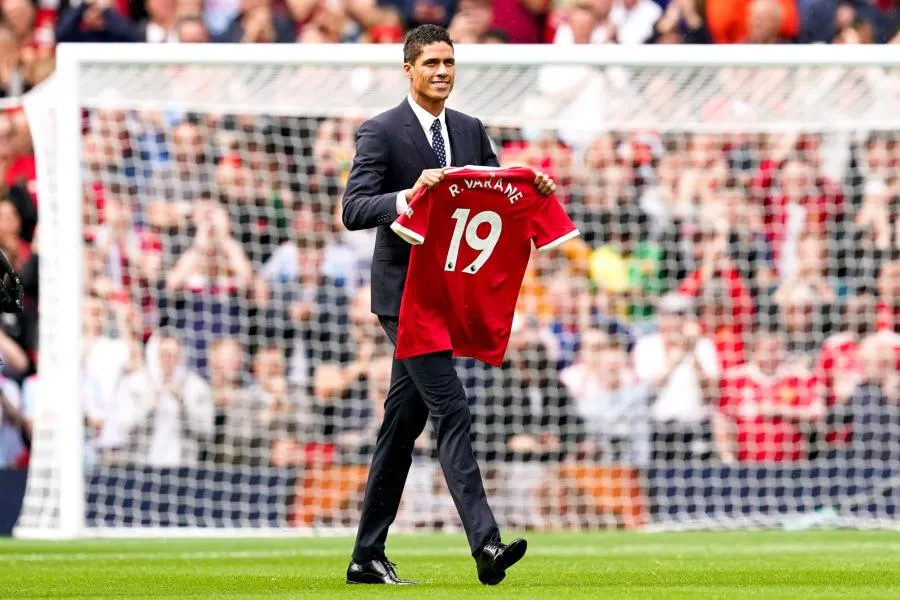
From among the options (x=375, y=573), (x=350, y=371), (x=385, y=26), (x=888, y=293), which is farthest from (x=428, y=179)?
(x=385, y=26)

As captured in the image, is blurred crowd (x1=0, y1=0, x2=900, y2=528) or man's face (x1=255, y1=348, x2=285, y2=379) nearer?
blurred crowd (x1=0, y1=0, x2=900, y2=528)

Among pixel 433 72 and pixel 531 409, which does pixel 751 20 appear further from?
pixel 433 72

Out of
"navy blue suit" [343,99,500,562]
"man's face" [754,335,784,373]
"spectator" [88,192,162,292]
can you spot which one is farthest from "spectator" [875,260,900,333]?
"navy blue suit" [343,99,500,562]

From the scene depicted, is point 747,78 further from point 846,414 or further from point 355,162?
point 355,162

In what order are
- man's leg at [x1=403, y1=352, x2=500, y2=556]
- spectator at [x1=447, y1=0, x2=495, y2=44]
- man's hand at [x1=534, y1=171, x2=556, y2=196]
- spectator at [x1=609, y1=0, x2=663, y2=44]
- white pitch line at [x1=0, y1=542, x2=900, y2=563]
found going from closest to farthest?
man's leg at [x1=403, y1=352, x2=500, y2=556] < man's hand at [x1=534, y1=171, x2=556, y2=196] < white pitch line at [x1=0, y1=542, x2=900, y2=563] < spectator at [x1=447, y1=0, x2=495, y2=44] < spectator at [x1=609, y1=0, x2=663, y2=44]

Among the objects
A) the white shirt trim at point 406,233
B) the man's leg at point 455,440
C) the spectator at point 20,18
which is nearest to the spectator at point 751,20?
the spectator at point 20,18

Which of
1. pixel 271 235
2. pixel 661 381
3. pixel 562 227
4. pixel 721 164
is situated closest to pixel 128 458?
pixel 271 235

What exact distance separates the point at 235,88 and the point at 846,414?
4.72m

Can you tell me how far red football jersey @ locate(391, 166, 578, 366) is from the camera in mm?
6461

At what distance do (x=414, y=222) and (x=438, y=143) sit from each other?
0.57m

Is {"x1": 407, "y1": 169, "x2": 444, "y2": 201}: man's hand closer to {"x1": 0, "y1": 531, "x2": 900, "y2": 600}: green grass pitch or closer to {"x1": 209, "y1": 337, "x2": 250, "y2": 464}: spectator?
{"x1": 0, "y1": 531, "x2": 900, "y2": 600}: green grass pitch

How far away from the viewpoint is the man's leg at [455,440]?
6.22 meters

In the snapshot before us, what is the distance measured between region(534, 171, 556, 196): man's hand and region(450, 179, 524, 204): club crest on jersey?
74 mm

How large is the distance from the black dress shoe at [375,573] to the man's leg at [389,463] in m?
0.02
